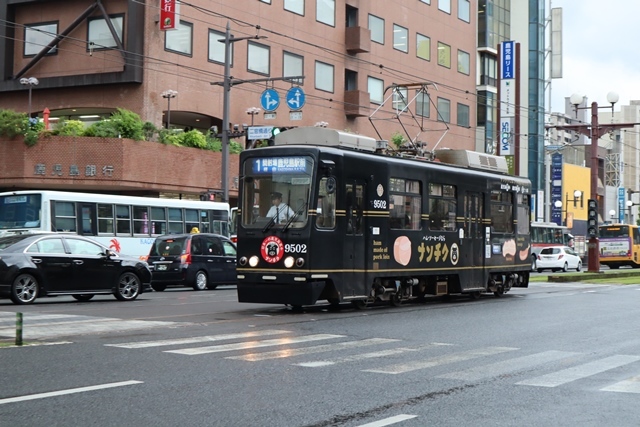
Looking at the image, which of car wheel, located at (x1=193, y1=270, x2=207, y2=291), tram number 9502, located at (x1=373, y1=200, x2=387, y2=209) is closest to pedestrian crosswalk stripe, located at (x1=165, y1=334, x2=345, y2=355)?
tram number 9502, located at (x1=373, y1=200, x2=387, y2=209)

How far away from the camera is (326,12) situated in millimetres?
52219

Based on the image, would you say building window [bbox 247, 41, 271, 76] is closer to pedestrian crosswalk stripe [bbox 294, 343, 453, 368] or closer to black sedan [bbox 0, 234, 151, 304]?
black sedan [bbox 0, 234, 151, 304]

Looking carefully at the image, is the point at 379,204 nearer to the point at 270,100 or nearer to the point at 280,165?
the point at 280,165

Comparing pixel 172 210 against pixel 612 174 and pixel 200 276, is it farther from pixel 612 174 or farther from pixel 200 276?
pixel 612 174

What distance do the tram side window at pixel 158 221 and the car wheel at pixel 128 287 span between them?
34.9 feet

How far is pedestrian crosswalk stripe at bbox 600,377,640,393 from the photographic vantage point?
961cm

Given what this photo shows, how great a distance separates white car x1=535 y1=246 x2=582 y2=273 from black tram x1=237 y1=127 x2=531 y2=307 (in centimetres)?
3151

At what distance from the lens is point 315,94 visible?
51.2 metres

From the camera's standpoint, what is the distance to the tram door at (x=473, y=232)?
922 inches

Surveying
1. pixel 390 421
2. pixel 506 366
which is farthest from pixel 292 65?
pixel 390 421

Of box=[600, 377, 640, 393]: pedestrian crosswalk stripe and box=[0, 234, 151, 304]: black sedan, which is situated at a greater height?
box=[0, 234, 151, 304]: black sedan

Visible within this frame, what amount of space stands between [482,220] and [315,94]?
1106 inches

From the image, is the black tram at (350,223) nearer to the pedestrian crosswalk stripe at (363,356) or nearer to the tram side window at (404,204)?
the tram side window at (404,204)

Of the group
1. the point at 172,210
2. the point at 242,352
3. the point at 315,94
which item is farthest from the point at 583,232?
the point at 242,352
